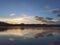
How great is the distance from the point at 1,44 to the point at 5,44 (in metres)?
0.29

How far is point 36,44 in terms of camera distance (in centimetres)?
1277

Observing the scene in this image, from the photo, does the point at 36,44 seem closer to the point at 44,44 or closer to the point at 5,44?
the point at 44,44

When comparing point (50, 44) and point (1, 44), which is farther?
point (50, 44)

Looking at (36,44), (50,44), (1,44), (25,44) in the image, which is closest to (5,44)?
(1,44)

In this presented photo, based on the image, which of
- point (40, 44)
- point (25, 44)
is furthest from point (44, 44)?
point (25, 44)

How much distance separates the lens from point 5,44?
41.0ft

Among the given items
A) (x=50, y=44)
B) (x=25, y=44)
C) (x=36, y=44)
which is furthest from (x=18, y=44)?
(x=50, y=44)

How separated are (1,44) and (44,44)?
317 cm

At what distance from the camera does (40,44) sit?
1276 cm

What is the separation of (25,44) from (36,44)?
0.81 metres

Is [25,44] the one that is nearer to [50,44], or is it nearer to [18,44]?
[18,44]

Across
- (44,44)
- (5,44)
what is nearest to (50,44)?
(44,44)

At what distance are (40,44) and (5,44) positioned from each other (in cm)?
257

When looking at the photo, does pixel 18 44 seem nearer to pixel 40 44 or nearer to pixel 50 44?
pixel 40 44
